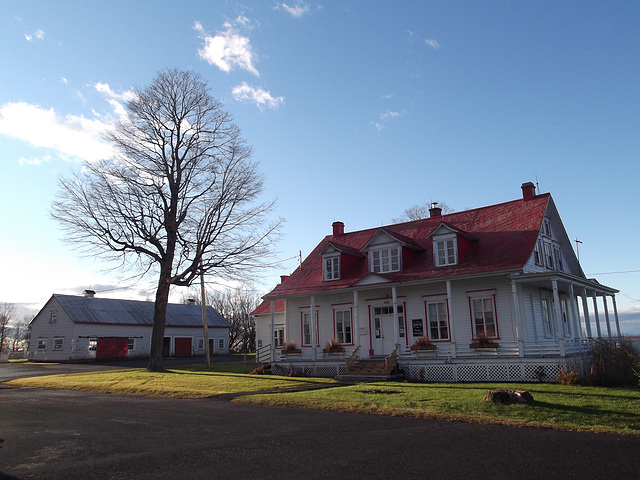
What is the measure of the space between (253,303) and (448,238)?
71.3 meters

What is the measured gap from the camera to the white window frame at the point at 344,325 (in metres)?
25.8

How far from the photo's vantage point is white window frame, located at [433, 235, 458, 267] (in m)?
23.2

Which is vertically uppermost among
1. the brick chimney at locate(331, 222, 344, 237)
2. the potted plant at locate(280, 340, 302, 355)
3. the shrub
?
the brick chimney at locate(331, 222, 344, 237)

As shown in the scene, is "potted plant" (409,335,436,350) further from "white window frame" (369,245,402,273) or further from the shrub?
the shrub

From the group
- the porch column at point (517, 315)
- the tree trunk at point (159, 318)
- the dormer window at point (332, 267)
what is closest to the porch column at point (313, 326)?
the dormer window at point (332, 267)

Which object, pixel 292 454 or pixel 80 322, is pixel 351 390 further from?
pixel 80 322

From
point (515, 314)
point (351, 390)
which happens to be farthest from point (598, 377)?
point (351, 390)

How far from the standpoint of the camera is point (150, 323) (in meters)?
53.5

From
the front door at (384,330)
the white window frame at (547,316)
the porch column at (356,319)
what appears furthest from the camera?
the front door at (384,330)

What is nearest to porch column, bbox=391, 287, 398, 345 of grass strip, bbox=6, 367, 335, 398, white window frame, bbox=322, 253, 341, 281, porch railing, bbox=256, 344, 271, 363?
grass strip, bbox=6, 367, 335, 398

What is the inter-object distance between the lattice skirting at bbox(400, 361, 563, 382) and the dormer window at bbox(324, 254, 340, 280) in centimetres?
671

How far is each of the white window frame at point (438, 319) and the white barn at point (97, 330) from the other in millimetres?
36867

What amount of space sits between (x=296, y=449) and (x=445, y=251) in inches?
666

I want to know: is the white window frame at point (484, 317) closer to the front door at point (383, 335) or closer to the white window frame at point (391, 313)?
the white window frame at point (391, 313)
